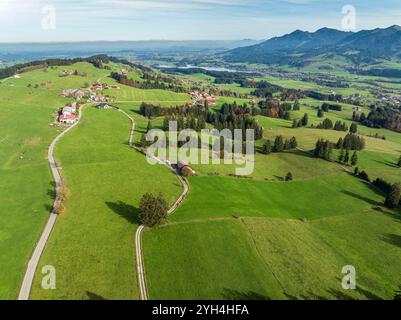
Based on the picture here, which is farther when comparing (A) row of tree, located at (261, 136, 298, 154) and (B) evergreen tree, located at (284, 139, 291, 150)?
(B) evergreen tree, located at (284, 139, 291, 150)

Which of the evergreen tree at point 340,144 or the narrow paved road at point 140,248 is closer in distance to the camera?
the narrow paved road at point 140,248

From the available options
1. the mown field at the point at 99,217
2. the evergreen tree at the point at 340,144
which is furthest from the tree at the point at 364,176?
the mown field at the point at 99,217

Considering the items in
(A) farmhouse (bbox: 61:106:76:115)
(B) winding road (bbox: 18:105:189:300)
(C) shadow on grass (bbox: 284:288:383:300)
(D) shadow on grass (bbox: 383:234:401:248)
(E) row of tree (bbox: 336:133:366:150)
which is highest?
(A) farmhouse (bbox: 61:106:76:115)

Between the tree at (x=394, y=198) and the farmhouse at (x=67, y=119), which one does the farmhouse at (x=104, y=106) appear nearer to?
the farmhouse at (x=67, y=119)

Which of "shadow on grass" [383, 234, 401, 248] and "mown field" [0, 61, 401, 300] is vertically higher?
"mown field" [0, 61, 401, 300]

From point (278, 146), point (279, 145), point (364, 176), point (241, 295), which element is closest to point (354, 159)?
point (364, 176)

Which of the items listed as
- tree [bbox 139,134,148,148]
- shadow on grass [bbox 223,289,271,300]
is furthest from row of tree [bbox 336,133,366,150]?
shadow on grass [bbox 223,289,271,300]

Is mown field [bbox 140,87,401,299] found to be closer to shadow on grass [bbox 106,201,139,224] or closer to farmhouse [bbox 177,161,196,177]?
farmhouse [bbox 177,161,196,177]
